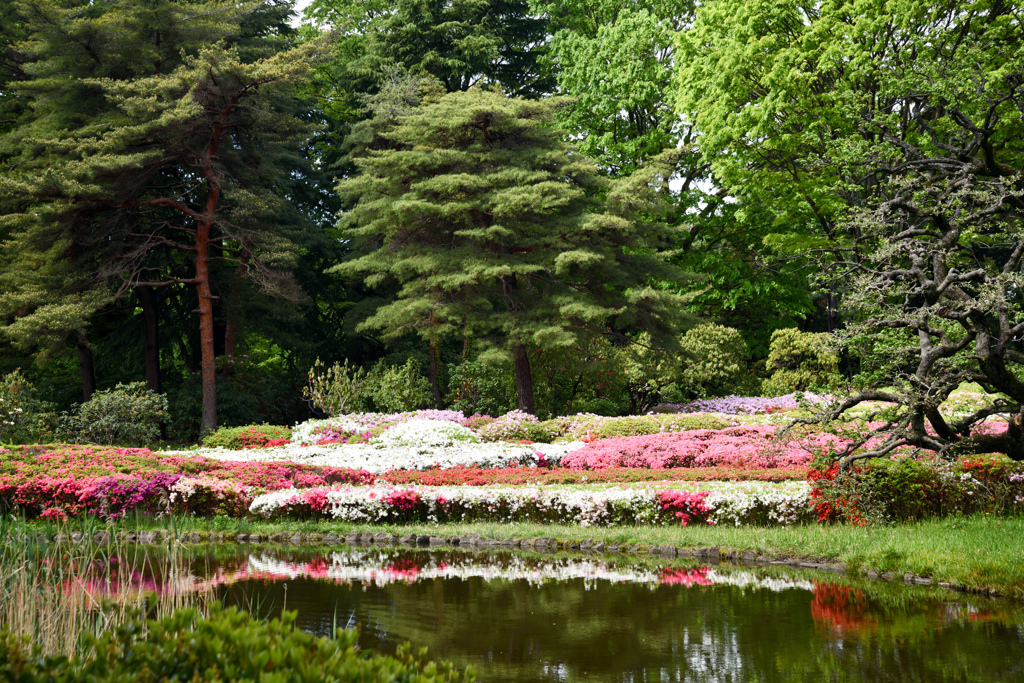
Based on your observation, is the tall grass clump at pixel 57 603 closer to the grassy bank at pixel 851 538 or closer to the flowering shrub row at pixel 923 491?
the grassy bank at pixel 851 538

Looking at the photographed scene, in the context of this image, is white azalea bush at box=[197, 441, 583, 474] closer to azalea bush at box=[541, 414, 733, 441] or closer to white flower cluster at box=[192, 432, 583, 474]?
white flower cluster at box=[192, 432, 583, 474]

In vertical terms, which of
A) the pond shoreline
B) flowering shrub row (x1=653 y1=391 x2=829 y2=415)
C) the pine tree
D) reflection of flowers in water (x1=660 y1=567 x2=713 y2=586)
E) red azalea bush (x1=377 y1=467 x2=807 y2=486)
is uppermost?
the pine tree

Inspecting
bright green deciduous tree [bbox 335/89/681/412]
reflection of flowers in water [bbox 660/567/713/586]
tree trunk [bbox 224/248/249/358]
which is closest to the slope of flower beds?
reflection of flowers in water [bbox 660/567/713/586]

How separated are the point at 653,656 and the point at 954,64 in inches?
337

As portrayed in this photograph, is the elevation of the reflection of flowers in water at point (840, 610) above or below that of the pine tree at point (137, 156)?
below

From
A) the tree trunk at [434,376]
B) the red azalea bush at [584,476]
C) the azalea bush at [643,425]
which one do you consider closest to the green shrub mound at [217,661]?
the red azalea bush at [584,476]

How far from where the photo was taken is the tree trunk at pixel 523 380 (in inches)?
853

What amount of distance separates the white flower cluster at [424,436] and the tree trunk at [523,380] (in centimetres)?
394

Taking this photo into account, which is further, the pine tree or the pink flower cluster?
the pine tree

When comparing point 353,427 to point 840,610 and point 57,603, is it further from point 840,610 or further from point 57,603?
point 57,603

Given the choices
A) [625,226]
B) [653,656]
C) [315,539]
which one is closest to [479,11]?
[625,226]

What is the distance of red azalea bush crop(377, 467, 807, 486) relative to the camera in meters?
12.1

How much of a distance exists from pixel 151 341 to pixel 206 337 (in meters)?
3.89

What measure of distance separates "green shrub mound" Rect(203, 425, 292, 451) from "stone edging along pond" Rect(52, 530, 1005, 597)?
7.33m
